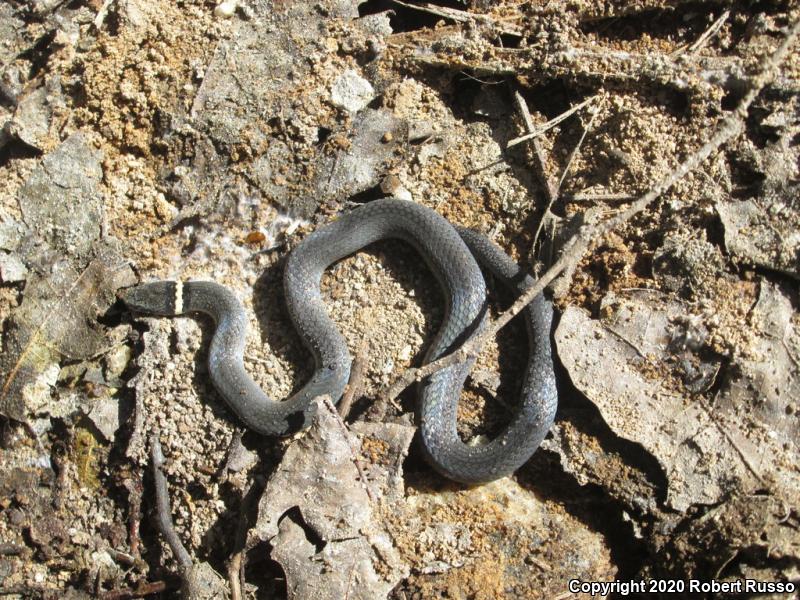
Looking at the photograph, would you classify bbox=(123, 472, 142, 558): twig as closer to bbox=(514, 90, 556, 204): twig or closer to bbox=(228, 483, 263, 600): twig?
bbox=(228, 483, 263, 600): twig

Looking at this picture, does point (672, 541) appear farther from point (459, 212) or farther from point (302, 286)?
point (302, 286)

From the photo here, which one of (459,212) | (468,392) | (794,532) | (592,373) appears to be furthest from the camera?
(459,212)

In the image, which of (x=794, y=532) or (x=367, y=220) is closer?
(x=794, y=532)

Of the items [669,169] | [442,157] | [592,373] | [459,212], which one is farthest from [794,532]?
[442,157]

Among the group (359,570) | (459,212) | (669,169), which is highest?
(669,169)

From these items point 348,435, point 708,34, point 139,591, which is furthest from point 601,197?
point 139,591

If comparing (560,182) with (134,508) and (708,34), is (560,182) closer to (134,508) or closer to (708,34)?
(708,34)

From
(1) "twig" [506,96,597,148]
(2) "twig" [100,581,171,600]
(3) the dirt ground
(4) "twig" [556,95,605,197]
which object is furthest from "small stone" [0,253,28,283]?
(4) "twig" [556,95,605,197]
